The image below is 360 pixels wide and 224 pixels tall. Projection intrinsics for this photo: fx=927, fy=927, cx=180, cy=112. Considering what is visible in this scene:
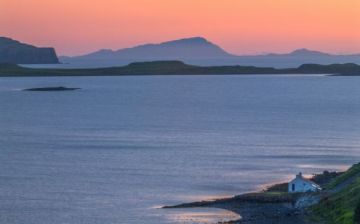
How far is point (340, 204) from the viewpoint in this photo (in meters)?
40.9

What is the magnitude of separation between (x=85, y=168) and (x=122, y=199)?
13.5 m

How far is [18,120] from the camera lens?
376 ft

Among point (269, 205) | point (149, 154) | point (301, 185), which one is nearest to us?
point (269, 205)

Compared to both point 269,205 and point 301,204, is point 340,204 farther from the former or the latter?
point 269,205

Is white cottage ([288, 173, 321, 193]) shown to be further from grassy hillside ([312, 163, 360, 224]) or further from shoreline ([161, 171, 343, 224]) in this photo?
grassy hillside ([312, 163, 360, 224])

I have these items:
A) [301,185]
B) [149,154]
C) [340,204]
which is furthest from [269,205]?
[149,154]

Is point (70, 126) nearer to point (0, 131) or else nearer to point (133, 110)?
point (0, 131)

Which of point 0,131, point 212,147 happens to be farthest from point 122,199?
point 0,131

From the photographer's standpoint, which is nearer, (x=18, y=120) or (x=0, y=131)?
(x=0, y=131)

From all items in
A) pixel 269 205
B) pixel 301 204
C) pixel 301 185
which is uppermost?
Answer: pixel 301 185

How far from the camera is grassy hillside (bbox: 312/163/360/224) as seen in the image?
3794 cm

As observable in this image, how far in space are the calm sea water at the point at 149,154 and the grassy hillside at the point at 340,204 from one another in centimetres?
527

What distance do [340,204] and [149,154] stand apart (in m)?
33.1

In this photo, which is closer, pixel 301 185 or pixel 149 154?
pixel 301 185
